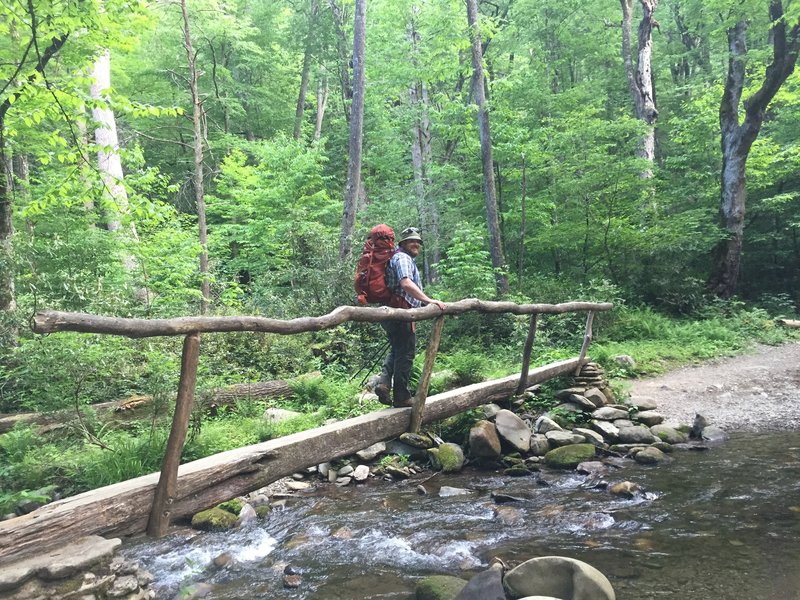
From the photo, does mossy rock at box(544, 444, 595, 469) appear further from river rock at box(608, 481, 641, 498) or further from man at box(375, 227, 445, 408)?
man at box(375, 227, 445, 408)

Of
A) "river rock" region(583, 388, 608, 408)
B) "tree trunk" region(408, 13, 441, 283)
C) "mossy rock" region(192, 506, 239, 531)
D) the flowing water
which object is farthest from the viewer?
"tree trunk" region(408, 13, 441, 283)

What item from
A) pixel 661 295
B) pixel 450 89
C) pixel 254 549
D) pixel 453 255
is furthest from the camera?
pixel 450 89

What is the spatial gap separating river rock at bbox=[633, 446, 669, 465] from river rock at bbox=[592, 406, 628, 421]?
109cm

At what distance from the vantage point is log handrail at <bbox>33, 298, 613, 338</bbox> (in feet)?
9.36

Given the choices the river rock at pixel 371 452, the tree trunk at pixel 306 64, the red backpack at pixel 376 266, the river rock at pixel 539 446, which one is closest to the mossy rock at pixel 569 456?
the river rock at pixel 539 446

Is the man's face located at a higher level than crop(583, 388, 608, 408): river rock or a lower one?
higher

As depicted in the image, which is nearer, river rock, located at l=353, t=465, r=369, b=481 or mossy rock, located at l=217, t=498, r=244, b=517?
mossy rock, located at l=217, t=498, r=244, b=517

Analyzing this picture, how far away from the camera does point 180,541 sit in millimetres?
4254

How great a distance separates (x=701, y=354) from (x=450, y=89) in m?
15.9

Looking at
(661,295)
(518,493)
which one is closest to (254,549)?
(518,493)

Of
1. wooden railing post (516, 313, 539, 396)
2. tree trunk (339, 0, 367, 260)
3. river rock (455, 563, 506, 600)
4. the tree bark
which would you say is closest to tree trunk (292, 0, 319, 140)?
tree trunk (339, 0, 367, 260)

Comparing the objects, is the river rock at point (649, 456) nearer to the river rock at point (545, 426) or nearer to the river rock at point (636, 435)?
the river rock at point (636, 435)

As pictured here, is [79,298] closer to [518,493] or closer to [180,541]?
[180,541]

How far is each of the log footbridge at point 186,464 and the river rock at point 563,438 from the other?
1.94 m
